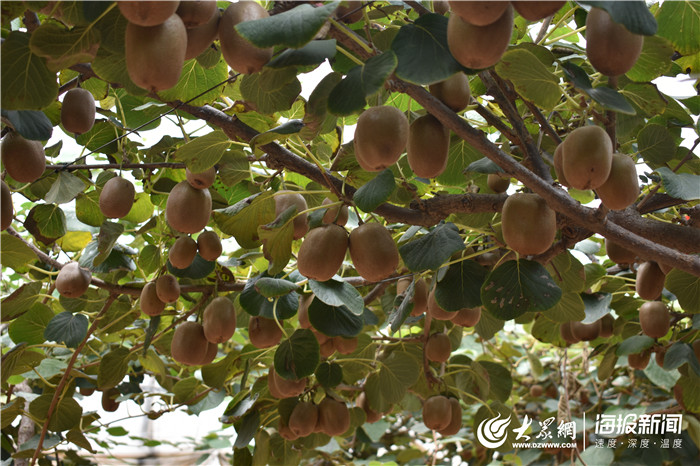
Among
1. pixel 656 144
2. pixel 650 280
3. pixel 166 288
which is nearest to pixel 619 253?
pixel 650 280

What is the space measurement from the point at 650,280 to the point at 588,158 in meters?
0.64

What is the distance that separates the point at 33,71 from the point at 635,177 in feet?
2.90

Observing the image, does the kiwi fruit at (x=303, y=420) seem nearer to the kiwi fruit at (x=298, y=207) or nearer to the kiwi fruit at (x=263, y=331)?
the kiwi fruit at (x=263, y=331)

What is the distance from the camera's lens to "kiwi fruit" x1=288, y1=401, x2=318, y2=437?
1598mm

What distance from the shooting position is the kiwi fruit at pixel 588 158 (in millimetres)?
875

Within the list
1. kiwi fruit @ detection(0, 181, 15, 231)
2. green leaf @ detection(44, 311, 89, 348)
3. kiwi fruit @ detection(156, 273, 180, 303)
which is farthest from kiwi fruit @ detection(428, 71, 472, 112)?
green leaf @ detection(44, 311, 89, 348)

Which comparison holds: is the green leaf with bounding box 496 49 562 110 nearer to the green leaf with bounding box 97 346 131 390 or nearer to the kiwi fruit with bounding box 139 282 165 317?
the kiwi fruit with bounding box 139 282 165 317

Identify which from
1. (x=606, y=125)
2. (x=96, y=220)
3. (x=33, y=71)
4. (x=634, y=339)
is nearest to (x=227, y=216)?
(x=33, y=71)

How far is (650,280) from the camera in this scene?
137 cm

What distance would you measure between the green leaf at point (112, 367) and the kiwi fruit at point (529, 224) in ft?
3.99

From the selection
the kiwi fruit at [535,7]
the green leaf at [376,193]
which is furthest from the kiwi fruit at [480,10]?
the green leaf at [376,193]

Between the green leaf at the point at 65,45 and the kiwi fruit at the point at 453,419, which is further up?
the green leaf at the point at 65,45

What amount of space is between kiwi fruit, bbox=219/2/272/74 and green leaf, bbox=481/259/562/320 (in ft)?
2.08

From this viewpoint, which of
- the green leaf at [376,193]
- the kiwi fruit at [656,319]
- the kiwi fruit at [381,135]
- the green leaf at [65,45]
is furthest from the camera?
the kiwi fruit at [656,319]
